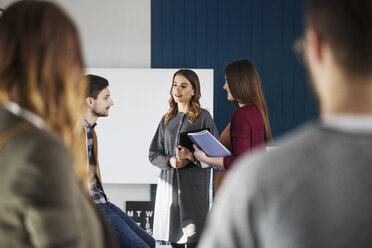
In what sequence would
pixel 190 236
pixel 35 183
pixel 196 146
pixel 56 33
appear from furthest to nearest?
pixel 190 236 → pixel 196 146 → pixel 56 33 → pixel 35 183

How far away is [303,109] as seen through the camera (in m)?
5.64

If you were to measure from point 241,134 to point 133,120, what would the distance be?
A: 2590 millimetres

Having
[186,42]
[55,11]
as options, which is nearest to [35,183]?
[55,11]

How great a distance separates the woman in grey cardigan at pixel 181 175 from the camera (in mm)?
3584

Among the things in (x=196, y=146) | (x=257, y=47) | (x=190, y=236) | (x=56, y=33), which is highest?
(x=257, y=47)

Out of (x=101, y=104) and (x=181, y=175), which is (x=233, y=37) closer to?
(x=181, y=175)

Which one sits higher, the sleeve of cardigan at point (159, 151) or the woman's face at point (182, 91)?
the woman's face at point (182, 91)

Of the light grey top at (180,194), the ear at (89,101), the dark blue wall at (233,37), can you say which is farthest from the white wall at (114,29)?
the ear at (89,101)

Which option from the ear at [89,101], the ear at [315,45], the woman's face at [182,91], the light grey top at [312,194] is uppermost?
the ear at [315,45]

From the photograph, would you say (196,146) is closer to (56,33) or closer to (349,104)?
(56,33)

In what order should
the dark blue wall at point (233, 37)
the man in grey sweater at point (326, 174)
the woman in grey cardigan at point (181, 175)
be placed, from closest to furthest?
1. the man in grey sweater at point (326, 174)
2. the woman in grey cardigan at point (181, 175)
3. the dark blue wall at point (233, 37)

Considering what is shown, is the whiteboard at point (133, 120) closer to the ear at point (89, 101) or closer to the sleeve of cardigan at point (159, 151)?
the sleeve of cardigan at point (159, 151)

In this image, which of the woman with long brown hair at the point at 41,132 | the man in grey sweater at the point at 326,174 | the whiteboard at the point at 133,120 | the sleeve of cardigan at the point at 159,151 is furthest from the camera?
the whiteboard at the point at 133,120

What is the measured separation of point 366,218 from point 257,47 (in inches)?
199
